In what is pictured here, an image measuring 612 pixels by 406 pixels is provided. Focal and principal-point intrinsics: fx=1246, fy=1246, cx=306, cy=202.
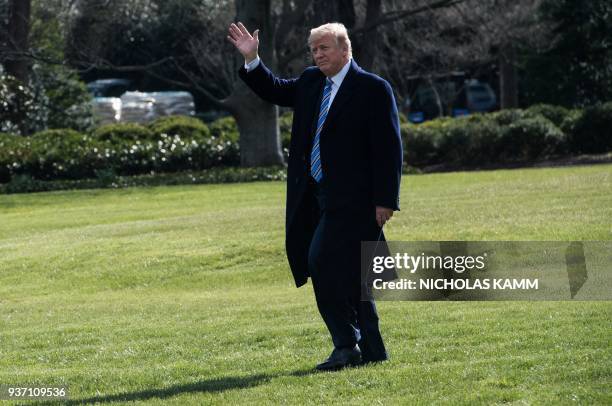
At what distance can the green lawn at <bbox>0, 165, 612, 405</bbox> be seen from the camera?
21.8ft

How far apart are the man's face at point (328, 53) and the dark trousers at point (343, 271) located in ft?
2.25

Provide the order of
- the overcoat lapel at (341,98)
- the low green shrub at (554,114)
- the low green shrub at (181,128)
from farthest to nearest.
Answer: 1. the low green shrub at (181,128)
2. the low green shrub at (554,114)
3. the overcoat lapel at (341,98)

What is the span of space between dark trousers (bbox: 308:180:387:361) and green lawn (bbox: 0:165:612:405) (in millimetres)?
229

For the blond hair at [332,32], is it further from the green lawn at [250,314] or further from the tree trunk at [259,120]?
the tree trunk at [259,120]

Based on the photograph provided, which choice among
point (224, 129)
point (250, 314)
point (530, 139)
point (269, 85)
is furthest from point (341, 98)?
point (224, 129)

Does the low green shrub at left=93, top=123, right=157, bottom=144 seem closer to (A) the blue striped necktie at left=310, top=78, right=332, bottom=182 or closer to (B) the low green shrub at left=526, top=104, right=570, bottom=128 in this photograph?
(B) the low green shrub at left=526, top=104, right=570, bottom=128

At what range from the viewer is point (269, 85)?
298 inches

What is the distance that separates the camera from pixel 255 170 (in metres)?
26.4

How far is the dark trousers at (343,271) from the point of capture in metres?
7.13

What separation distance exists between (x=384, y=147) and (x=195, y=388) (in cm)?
172

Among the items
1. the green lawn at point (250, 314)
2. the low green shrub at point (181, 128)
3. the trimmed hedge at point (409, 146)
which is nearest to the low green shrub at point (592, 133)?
the trimmed hedge at point (409, 146)

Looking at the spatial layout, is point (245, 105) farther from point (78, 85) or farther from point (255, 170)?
point (78, 85)

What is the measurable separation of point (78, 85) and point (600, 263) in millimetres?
27894

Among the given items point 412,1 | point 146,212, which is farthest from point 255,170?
point 412,1
